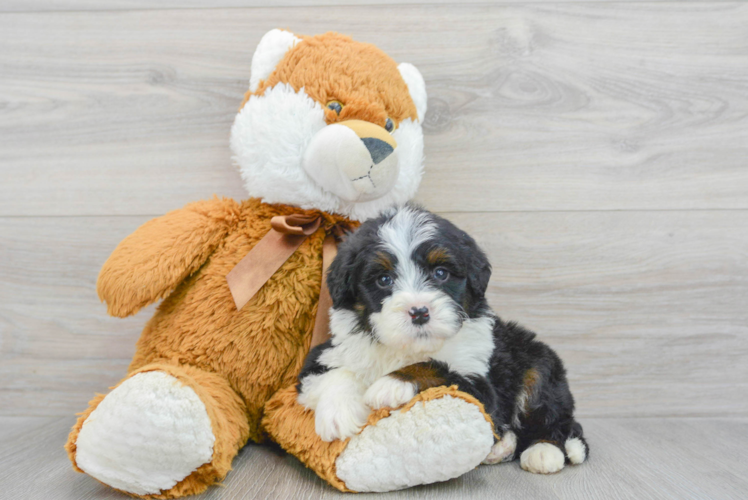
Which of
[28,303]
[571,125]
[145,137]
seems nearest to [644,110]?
[571,125]

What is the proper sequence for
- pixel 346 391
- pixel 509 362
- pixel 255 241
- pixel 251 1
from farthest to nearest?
1. pixel 251 1
2. pixel 255 241
3. pixel 509 362
4. pixel 346 391

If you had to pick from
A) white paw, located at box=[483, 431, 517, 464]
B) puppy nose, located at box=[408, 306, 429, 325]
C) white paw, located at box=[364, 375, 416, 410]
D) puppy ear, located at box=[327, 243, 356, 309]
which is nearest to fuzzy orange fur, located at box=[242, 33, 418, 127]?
puppy ear, located at box=[327, 243, 356, 309]

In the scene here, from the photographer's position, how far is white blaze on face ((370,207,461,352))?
117cm

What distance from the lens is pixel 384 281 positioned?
1.27 metres

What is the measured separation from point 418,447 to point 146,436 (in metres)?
0.57

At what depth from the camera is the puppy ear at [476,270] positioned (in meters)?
1.32

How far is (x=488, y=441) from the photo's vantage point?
119 centimetres

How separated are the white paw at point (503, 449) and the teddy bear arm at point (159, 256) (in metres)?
0.95

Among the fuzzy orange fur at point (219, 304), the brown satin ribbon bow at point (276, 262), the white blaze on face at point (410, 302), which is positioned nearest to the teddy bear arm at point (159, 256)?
the fuzzy orange fur at point (219, 304)

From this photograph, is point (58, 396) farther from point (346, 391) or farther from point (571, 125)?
point (571, 125)

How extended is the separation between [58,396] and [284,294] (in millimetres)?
1089

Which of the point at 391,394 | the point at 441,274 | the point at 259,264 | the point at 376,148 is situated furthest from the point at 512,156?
the point at 391,394

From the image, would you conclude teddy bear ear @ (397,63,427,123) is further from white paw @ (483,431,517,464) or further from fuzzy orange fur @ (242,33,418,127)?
white paw @ (483,431,517,464)

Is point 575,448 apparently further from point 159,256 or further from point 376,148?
point 159,256
